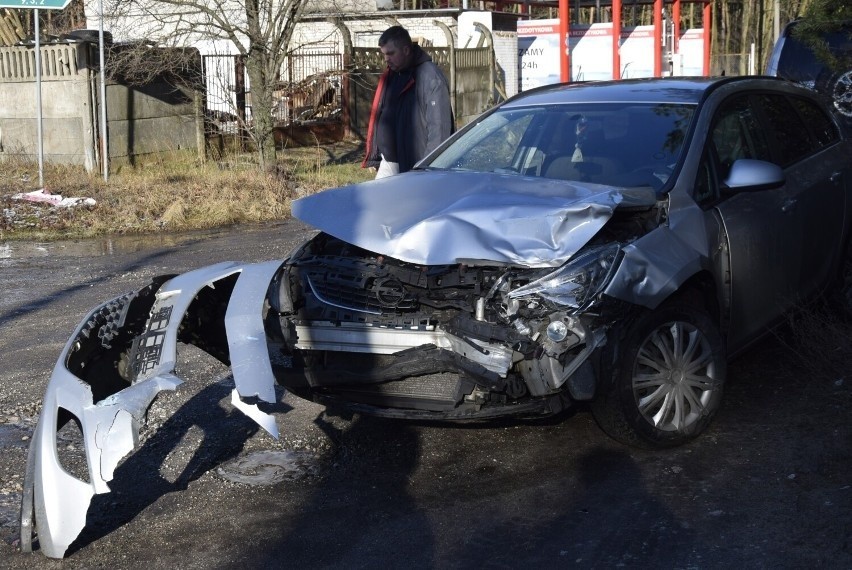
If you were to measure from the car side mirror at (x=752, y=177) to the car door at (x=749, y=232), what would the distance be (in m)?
0.09

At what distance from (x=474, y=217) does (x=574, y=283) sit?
0.60 meters

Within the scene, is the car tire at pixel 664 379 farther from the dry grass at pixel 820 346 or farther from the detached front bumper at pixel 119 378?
the detached front bumper at pixel 119 378

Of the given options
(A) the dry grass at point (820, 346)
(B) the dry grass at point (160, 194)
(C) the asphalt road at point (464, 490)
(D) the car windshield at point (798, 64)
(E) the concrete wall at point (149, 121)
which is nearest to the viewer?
(C) the asphalt road at point (464, 490)

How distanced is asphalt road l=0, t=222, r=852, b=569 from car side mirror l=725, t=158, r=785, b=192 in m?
1.14

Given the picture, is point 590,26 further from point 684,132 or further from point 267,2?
point 684,132

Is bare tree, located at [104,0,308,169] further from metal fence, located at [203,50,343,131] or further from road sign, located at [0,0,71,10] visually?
road sign, located at [0,0,71,10]

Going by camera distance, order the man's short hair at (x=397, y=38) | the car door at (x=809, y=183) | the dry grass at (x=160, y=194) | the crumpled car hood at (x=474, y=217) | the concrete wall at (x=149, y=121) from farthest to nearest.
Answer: the concrete wall at (x=149, y=121), the dry grass at (x=160, y=194), the man's short hair at (x=397, y=38), the car door at (x=809, y=183), the crumpled car hood at (x=474, y=217)

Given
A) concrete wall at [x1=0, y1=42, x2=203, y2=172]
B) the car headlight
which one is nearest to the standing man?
the car headlight

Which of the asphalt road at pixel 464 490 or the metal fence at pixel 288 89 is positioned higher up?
the metal fence at pixel 288 89

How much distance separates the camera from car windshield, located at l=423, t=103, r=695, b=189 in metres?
5.35

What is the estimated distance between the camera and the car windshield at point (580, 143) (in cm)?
535

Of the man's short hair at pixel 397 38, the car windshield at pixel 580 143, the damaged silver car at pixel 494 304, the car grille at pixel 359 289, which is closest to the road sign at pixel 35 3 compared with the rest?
the man's short hair at pixel 397 38

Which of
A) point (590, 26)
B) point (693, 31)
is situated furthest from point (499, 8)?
point (590, 26)

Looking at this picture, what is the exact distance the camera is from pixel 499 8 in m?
35.4
